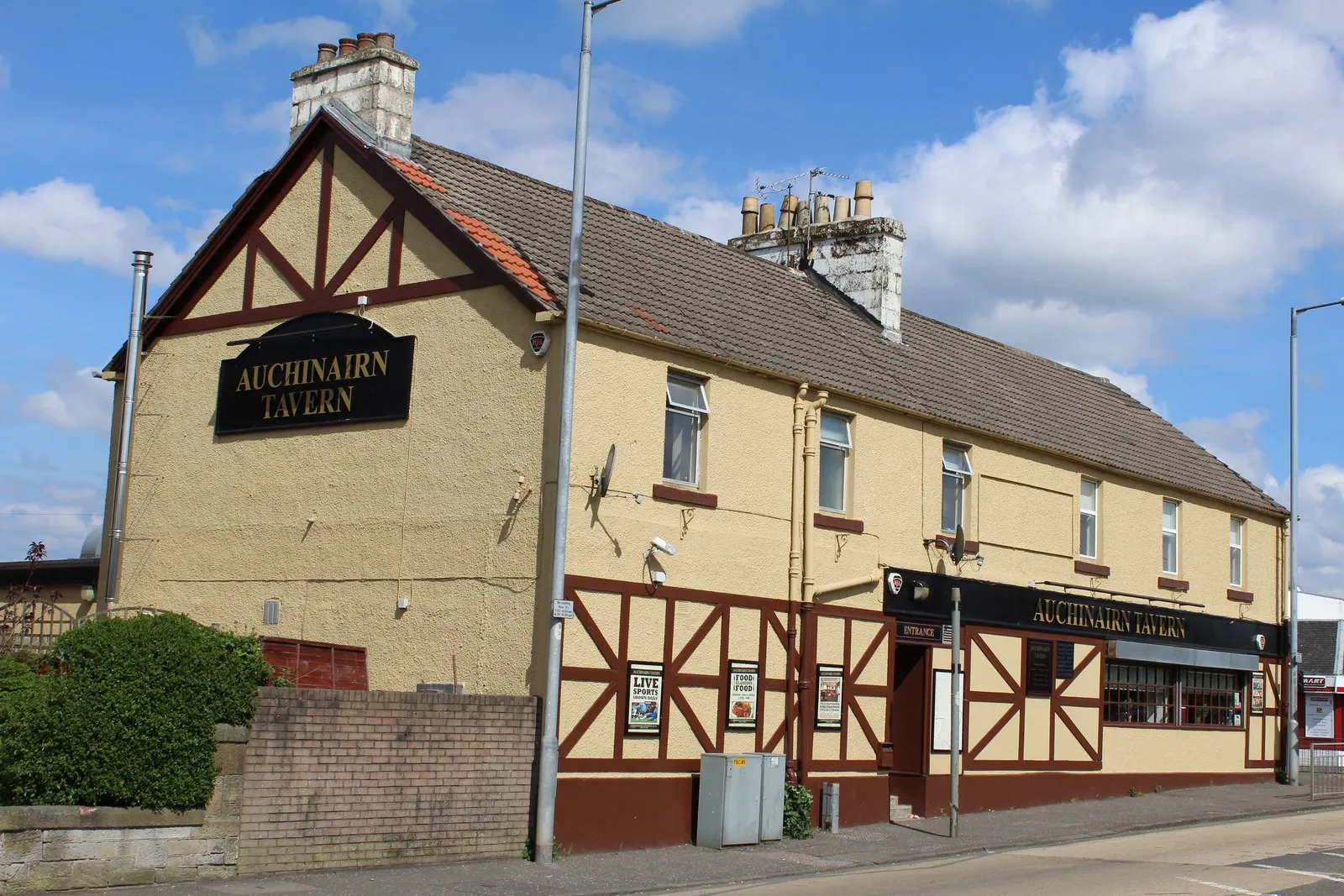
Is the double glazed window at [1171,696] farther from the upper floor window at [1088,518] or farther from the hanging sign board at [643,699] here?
the hanging sign board at [643,699]

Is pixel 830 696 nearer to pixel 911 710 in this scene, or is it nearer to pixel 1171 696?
pixel 911 710

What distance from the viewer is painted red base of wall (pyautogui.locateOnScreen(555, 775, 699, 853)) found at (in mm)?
16469

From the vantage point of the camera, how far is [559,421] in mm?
16531

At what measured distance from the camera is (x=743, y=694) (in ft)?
61.4

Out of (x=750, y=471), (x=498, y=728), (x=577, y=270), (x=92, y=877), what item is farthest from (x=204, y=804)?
(x=750, y=471)

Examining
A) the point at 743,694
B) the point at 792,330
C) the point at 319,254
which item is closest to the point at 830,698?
the point at 743,694

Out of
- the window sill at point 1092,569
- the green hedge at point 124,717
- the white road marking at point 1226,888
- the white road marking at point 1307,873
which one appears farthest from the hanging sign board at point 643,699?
the window sill at point 1092,569

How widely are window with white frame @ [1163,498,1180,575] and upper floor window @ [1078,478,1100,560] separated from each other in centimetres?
244

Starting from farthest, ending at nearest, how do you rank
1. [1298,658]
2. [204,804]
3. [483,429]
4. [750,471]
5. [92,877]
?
[1298,658] → [750,471] → [483,429] → [204,804] → [92,877]

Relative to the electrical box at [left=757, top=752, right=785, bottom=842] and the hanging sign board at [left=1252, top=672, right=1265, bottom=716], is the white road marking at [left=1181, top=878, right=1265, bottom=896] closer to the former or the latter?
the electrical box at [left=757, top=752, right=785, bottom=842]

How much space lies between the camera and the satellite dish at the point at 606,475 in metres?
16.8

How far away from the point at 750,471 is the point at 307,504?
5.70 m

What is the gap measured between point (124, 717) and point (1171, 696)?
65.5 feet

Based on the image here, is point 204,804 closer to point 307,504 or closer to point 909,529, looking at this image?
point 307,504
